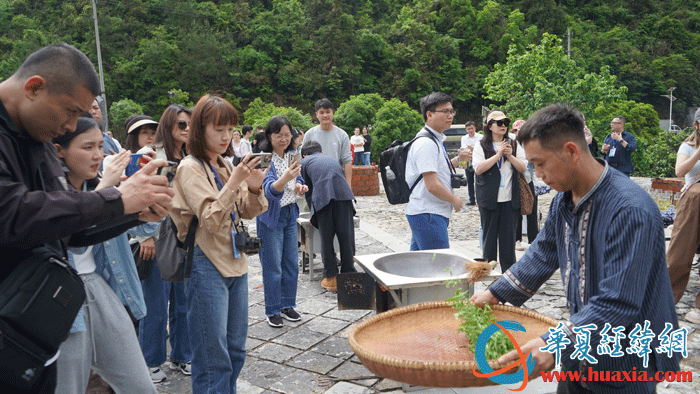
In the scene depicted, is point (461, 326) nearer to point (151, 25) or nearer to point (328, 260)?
point (328, 260)

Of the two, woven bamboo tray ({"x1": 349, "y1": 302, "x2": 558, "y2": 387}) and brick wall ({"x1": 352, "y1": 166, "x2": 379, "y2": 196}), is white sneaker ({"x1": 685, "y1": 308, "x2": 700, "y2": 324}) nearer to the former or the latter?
woven bamboo tray ({"x1": 349, "y1": 302, "x2": 558, "y2": 387})

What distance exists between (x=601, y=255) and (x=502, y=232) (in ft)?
10.9

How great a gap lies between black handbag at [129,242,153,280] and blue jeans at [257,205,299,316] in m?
1.18

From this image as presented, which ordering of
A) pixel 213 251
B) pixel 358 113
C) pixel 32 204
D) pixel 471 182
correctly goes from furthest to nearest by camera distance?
1. pixel 358 113
2. pixel 471 182
3. pixel 213 251
4. pixel 32 204

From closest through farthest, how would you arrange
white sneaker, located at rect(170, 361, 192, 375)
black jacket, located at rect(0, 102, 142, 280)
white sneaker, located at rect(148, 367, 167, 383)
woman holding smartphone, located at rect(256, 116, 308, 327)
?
black jacket, located at rect(0, 102, 142, 280)
white sneaker, located at rect(148, 367, 167, 383)
white sneaker, located at rect(170, 361, 192, 375)
woman holding smartphone, located at rect(256, 116, 308, 327)

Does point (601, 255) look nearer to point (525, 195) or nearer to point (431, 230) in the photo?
point (431, 230)

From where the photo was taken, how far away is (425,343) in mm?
2312

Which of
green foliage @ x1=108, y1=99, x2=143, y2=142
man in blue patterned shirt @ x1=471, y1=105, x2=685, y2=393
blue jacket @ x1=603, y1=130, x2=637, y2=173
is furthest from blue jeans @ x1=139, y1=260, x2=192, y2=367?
green foliage @ x1=108, y1=99, x2=143, y2=142

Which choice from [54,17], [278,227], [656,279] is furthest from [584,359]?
[54,17]

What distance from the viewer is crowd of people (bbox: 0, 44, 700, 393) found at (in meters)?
1.48

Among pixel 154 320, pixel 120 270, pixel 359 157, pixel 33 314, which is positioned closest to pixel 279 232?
pixel 154 320

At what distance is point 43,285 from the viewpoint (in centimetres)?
141

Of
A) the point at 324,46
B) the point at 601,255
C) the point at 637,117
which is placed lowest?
the point at 601,255

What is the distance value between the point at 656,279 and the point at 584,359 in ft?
1.25
